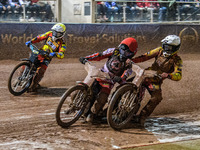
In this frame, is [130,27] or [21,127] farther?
[130,27]

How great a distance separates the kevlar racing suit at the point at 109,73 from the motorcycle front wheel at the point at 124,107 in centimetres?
24

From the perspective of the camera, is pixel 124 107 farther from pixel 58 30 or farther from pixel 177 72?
pixel 58 30

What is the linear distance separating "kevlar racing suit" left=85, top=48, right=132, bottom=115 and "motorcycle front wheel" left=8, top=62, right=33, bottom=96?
2.49 meters

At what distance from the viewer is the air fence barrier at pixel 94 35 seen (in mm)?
12008

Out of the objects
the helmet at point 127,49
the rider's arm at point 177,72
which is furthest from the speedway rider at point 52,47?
the rider's arm at point 177,72

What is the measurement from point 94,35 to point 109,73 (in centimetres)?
690

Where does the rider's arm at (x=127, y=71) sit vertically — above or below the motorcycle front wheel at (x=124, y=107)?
above

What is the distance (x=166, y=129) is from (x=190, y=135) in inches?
18.7

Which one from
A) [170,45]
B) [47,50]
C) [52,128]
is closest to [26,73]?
[47,50]

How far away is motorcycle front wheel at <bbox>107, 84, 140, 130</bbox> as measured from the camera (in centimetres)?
600

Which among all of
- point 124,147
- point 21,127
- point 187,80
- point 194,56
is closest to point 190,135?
point 124,147

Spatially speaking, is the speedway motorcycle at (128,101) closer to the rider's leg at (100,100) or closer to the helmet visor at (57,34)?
the rider's leg at (100,100)

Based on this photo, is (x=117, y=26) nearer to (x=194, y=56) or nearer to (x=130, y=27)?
(x=130, y=27)

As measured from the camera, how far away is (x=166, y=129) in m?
6.36
